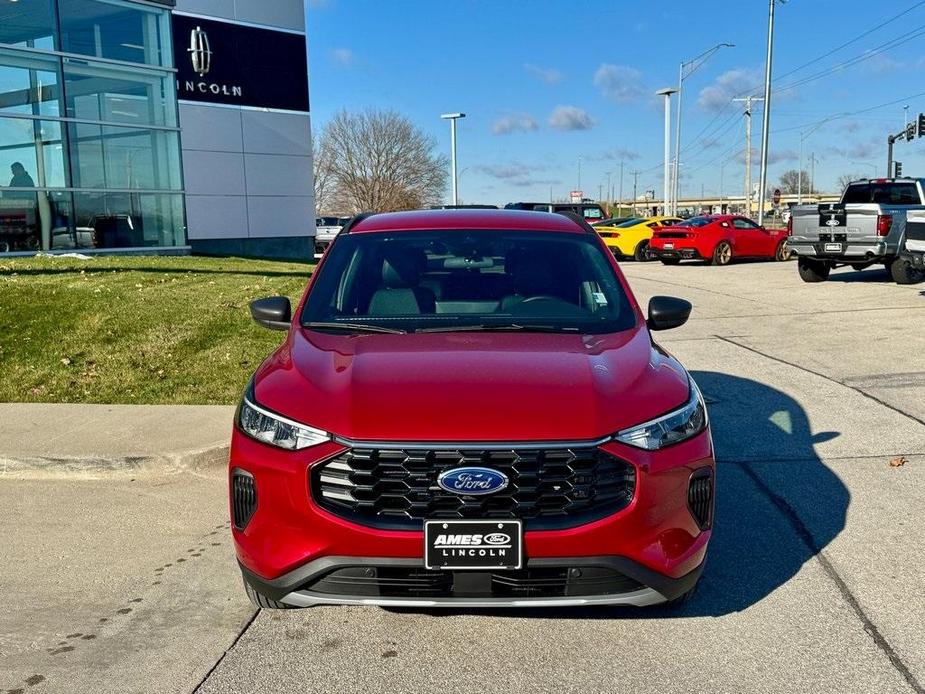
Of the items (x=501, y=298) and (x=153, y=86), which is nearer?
(x=501, y=298)

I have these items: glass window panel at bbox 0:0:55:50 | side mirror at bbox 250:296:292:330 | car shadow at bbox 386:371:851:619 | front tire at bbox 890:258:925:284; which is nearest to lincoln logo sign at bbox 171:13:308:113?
glass window panel at bbox 0:0:55:50

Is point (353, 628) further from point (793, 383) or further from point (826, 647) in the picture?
point (793, 383)

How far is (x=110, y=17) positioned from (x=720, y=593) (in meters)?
23.1

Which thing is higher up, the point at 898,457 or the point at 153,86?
the point at 153,86

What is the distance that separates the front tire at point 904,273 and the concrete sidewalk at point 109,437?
1441 centimetres

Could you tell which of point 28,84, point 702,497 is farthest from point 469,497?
point 28,84

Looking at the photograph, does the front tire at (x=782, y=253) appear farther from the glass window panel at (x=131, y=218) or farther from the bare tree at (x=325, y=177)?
the bare tree at (x=325, y=177)

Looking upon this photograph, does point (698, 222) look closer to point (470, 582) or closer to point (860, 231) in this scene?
point (860, 231)

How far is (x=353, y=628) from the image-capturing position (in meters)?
3.58

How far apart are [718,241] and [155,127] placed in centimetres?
1620

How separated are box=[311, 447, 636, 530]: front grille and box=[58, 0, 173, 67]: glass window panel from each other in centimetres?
2181

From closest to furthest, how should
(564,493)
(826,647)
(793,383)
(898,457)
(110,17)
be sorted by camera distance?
(564,493) < (826,647) < (898,457) < (793,383) < (110,17)

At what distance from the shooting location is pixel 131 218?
2302cm

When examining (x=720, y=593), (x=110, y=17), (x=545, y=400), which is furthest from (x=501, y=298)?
(x=110, y=17)
